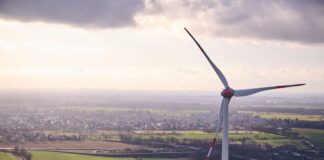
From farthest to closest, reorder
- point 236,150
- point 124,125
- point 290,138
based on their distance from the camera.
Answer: point 124,125, point 290,138, point 236,150

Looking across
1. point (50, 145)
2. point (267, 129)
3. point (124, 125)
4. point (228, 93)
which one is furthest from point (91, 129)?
point (228, 93)

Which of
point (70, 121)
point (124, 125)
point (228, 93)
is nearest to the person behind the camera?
point (228, 93)

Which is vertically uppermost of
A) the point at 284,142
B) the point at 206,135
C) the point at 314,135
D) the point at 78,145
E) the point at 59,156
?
the point at 314,135

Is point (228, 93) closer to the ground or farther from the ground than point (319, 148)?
farther from the ground

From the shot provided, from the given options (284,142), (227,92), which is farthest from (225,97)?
(284,142)

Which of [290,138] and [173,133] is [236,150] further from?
[173,133]

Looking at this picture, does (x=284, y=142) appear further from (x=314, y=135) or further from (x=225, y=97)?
(x=225, y=97)

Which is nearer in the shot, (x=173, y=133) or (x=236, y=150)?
(x=236, y=150)

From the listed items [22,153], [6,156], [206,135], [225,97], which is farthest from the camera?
[206,135]
